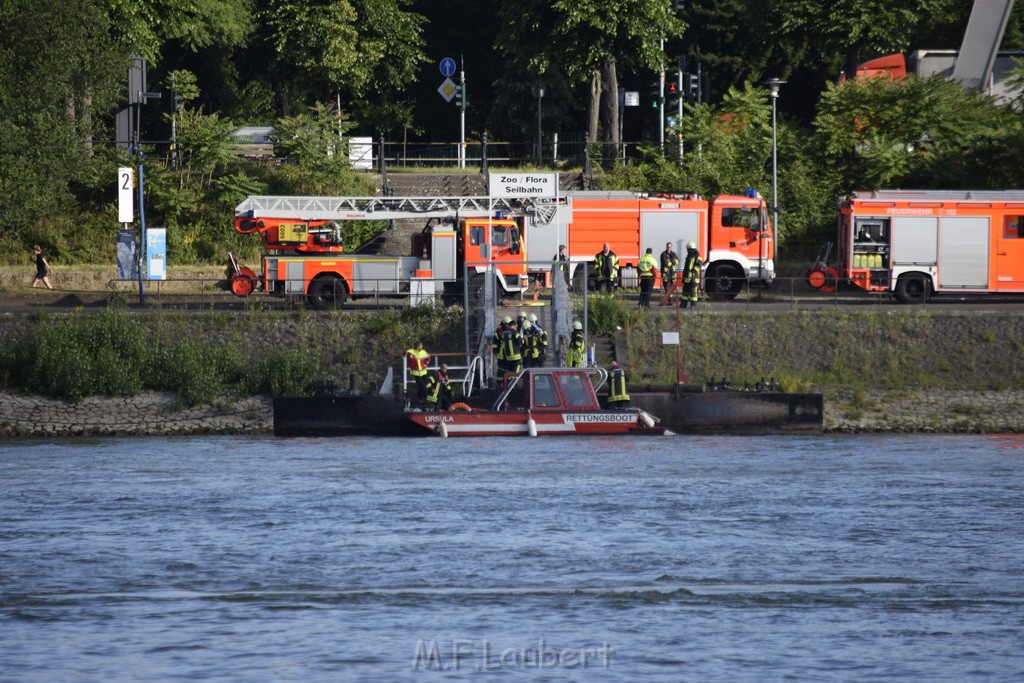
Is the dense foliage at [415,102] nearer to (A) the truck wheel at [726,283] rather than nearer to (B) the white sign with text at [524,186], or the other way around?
(A) the truck wheel at [726,283]

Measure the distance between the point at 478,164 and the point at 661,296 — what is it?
18212mm

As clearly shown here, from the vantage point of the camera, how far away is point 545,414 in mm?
31750

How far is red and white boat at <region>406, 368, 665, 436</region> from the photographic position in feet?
104

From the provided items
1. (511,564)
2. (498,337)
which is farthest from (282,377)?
(511,564)

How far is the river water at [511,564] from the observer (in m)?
17.6

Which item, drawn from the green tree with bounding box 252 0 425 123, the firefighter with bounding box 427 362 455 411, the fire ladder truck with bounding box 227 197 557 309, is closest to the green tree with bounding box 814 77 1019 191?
the fire ladder truck with bounding box 227 197 557 309

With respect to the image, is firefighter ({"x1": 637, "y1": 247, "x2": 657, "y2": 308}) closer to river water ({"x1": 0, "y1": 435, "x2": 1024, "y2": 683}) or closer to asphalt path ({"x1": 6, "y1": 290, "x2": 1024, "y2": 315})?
asphalt path ({"x1": 6, "y1": 290, "x2": 1024, "y2": 315})

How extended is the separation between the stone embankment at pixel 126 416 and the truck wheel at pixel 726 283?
1244 cm

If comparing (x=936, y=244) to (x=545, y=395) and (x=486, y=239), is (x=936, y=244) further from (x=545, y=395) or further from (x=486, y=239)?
(x=545, y=395)

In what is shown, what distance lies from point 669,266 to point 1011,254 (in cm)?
877

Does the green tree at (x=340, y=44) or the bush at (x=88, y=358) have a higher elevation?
the green tree at (x=340, y=44)

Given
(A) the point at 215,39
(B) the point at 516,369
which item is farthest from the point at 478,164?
(B) the point at 516,369

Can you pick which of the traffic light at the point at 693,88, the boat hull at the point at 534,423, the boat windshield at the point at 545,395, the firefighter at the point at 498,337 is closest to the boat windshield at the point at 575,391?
the boat windshield at the point at 545,395

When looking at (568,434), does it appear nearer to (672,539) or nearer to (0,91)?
(672,539)
